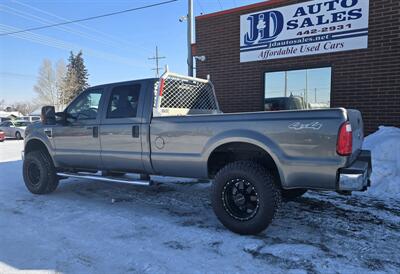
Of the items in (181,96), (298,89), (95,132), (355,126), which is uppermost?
(298,89)

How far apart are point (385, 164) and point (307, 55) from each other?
3.38 m

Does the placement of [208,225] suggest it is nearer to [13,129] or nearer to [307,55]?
[307,55]

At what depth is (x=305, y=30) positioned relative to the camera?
8469 mm

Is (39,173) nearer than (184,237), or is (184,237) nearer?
(184,237)

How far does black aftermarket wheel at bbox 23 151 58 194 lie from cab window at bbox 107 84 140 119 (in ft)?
5.50

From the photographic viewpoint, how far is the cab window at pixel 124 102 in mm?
5219

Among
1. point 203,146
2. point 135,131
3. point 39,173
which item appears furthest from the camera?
point 39,173

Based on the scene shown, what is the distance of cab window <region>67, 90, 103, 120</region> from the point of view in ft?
18.8

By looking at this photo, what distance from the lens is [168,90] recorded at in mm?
5398

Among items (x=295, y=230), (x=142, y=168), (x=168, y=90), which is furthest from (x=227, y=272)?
(x=168, y=90)

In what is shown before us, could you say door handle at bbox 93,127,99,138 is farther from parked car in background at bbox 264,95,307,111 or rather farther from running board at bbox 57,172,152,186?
parked car in background at bbox 264,95,307,111

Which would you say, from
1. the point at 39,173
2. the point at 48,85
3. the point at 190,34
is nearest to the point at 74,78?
the point at 48,85

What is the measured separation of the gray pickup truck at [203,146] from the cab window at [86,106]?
17mm

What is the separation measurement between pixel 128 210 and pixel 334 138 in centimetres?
312
